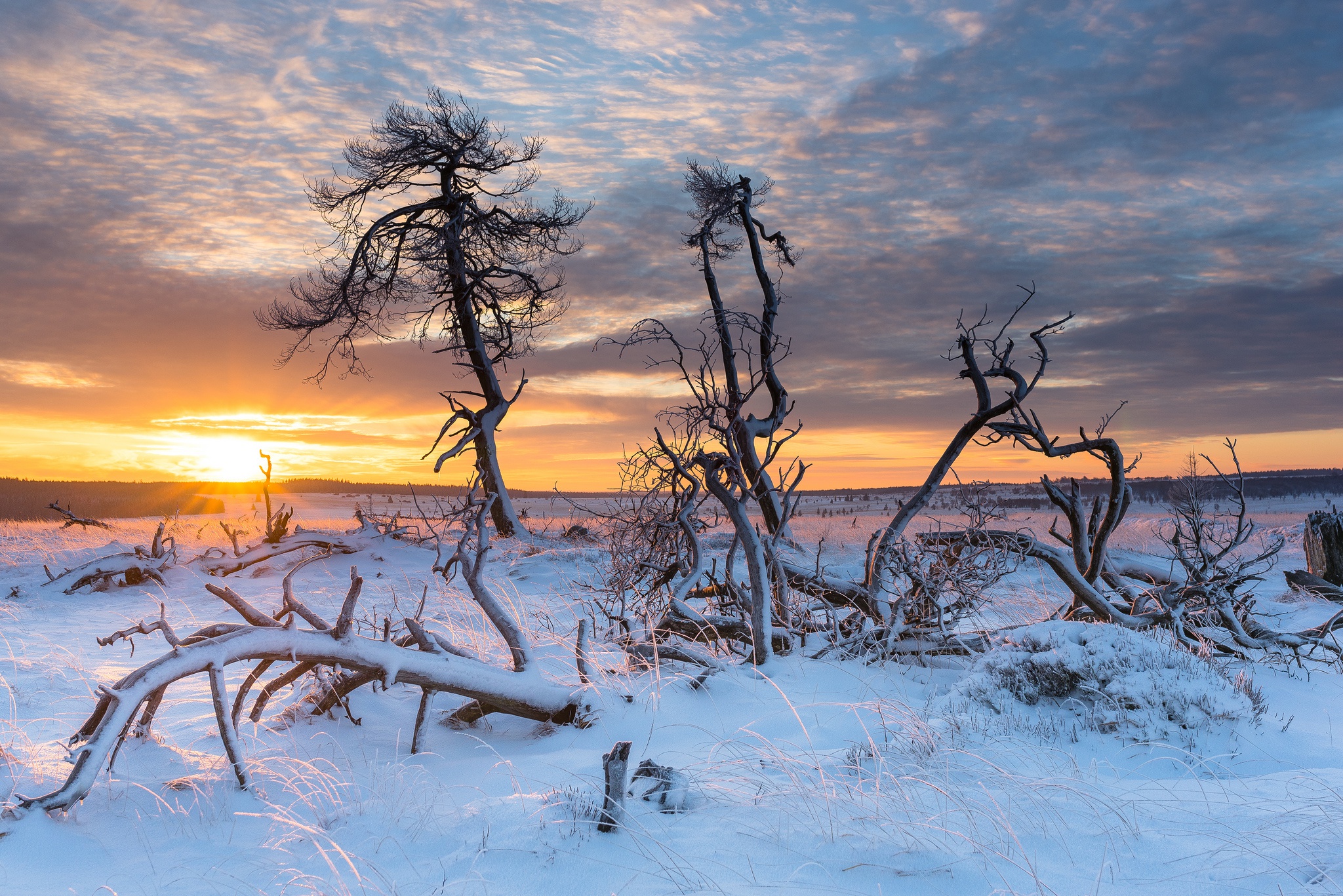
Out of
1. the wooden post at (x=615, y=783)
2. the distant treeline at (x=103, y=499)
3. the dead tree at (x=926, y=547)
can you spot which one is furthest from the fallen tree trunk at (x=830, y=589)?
the distant treeline at (x=103, y=499)

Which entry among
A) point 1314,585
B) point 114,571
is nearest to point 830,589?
point 1314,585

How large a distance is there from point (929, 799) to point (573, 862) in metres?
1.52

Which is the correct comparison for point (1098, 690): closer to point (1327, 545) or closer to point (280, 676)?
point (280, 676)

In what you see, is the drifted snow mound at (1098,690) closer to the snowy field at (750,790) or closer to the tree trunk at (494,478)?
the snowy field at (750,790)

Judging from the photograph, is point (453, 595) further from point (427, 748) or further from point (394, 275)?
point (394, 275)

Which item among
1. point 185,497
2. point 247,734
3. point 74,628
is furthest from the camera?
point 185,497

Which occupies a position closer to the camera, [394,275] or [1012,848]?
[1012,848]

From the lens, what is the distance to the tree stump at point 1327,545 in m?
11.4

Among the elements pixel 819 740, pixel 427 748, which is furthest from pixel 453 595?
pixel 819 740

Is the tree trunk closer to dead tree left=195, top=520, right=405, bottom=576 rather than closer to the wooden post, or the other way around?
dead tree left=195, top=520, right=405, bottom=576

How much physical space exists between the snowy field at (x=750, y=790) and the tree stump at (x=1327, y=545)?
610 cm

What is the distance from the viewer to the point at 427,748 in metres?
4.84

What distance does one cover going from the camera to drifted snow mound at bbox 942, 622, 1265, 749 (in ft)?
14.9

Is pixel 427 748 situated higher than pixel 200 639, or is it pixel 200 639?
pixel 200 639
